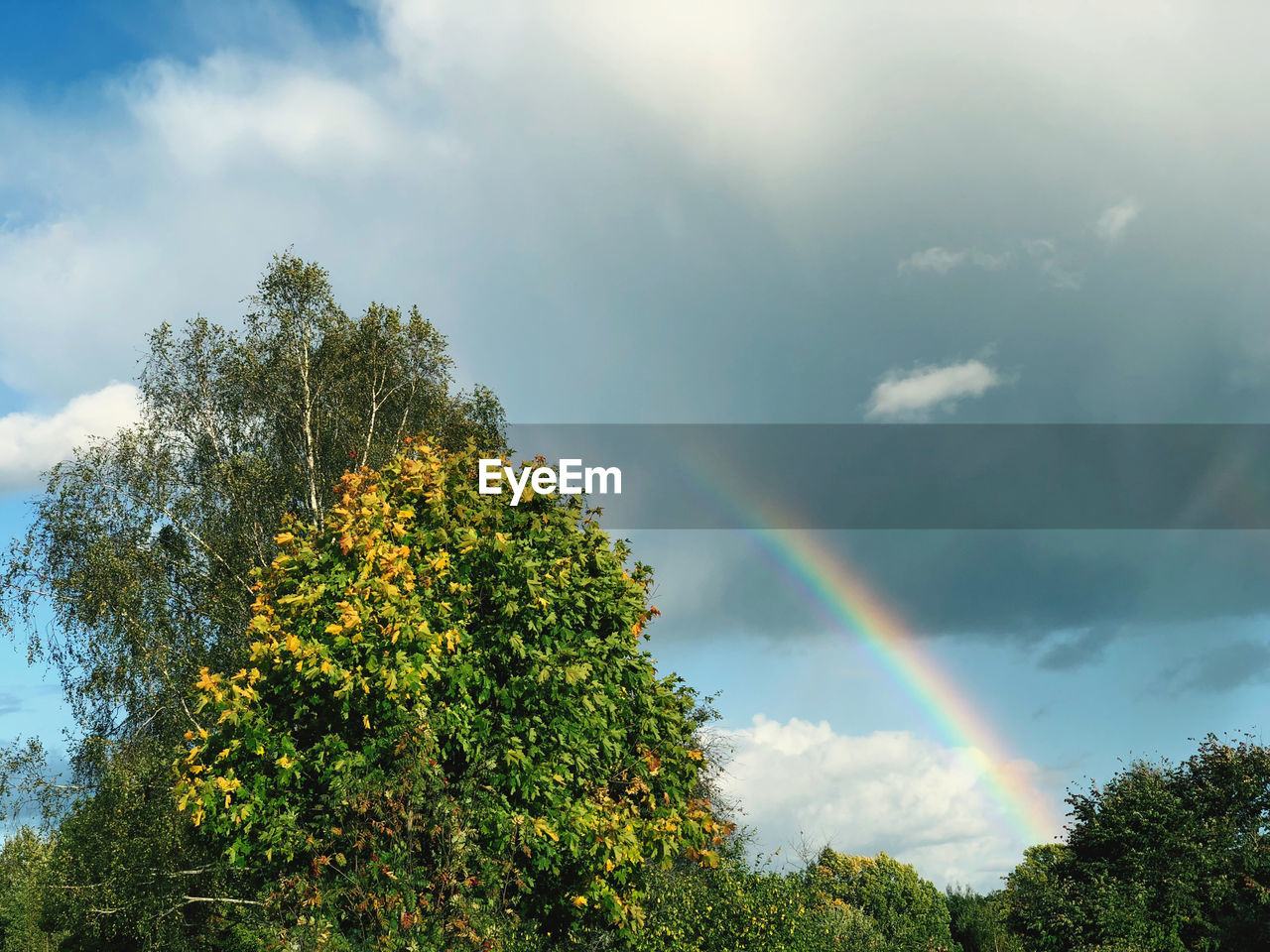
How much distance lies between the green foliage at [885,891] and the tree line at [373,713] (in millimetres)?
38786

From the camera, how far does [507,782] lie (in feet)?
55.5

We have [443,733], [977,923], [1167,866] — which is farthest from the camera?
[977,923]

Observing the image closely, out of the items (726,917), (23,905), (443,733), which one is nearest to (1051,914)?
(726,917)

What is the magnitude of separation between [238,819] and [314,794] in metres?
1.32

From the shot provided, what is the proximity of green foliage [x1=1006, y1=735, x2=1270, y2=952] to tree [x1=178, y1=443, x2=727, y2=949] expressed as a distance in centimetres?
2244

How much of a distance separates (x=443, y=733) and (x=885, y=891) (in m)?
68.9

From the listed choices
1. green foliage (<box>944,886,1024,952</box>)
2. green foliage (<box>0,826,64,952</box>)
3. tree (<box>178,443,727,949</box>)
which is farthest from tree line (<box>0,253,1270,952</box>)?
green foliage (<box>944,886,1024,952</box>)

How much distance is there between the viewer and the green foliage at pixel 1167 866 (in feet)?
111

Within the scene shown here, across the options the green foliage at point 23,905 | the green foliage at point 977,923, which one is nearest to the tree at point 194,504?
the green foliage at point 23,905

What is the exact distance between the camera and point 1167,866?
35.7 m

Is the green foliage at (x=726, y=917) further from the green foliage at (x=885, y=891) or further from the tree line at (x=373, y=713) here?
the green foliage at (x=885, y=891)

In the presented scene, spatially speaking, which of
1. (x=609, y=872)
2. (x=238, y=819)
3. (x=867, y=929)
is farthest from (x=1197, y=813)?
(x=238, y=819)

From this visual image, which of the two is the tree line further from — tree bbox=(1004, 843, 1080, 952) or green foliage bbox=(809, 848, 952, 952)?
green foliage bbox=(809, 848, 952, 952)

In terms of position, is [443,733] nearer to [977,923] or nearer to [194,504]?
[194,504]
